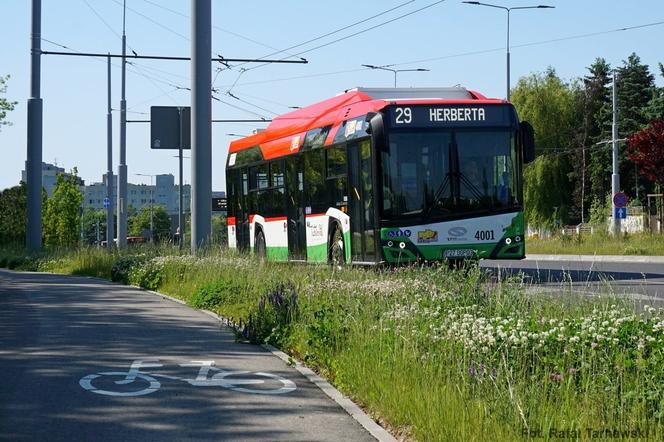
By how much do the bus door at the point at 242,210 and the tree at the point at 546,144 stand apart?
138 feet

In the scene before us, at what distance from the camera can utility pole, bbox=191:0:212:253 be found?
79.5 feet

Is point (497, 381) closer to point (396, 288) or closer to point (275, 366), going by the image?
point (275, 366)

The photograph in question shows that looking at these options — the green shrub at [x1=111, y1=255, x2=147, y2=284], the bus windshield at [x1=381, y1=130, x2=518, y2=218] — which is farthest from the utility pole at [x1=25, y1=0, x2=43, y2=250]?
the bus windshield at [x1=381, y1=130, x2=518, y2=218]

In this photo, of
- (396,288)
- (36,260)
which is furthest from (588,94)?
(396,288)

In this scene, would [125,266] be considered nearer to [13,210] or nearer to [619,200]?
[619,200]

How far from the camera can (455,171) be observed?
2205cm

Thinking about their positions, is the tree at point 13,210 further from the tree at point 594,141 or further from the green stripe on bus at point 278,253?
the green stripe on bus at point 278,253

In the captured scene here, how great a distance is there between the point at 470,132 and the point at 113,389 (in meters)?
13.4

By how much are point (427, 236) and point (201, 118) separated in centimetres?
550

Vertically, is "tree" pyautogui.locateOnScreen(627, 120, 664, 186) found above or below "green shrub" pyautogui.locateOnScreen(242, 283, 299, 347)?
above

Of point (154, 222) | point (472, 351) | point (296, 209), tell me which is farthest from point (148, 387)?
point (154, 222)

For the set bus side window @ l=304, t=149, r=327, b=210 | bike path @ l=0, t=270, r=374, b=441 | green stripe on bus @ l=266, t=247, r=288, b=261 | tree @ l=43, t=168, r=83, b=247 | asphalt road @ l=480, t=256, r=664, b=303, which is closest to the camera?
bike path @ l=0, t=270, r=374, b=441

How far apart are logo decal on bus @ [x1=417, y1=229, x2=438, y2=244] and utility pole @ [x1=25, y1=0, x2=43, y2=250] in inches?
799

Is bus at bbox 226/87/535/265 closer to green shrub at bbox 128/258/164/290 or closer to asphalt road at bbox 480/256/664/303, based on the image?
asphalt road at bbox 480/256/664/303
